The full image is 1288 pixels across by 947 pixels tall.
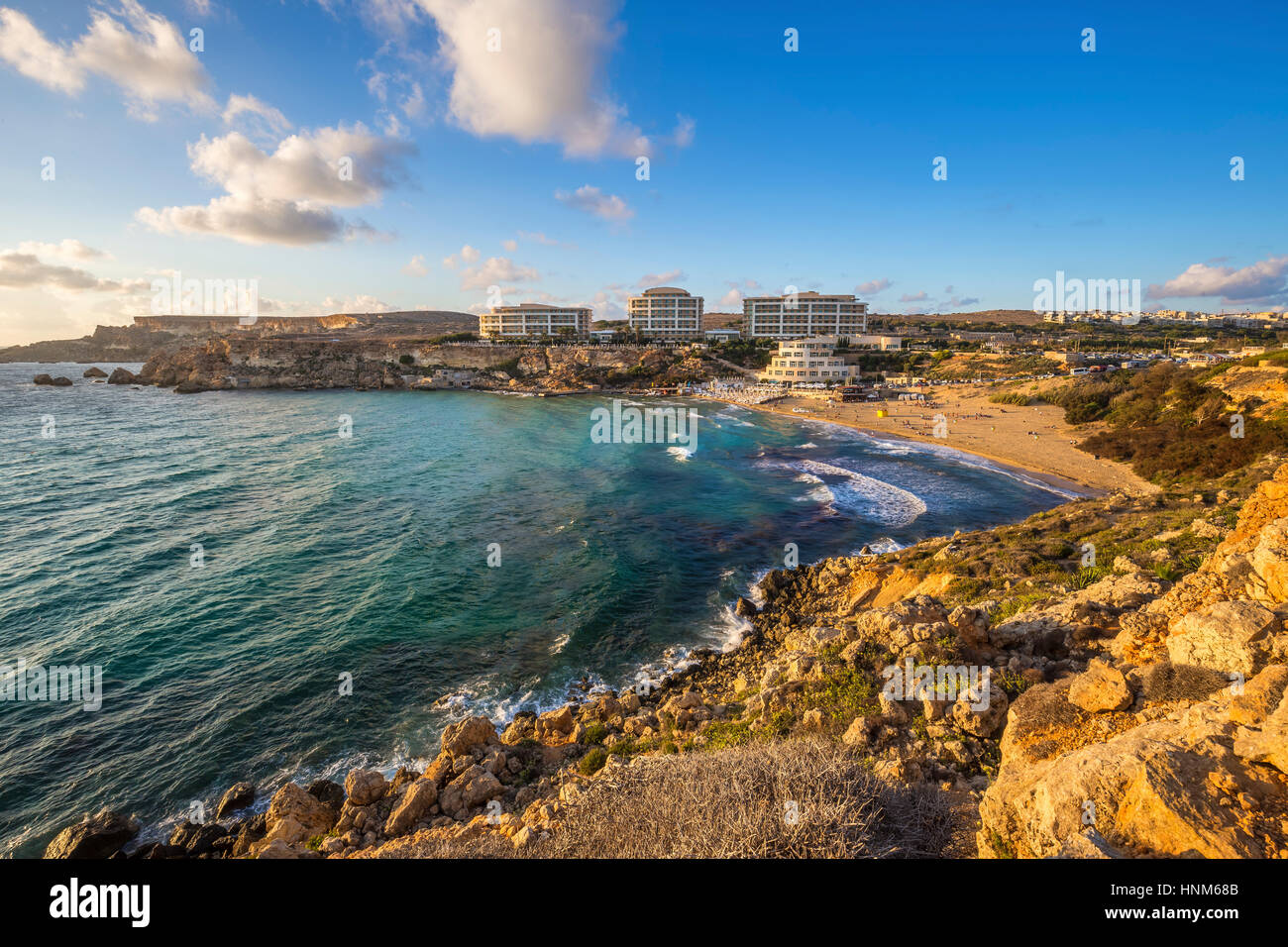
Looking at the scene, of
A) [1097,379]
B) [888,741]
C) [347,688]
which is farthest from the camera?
[1097,379]

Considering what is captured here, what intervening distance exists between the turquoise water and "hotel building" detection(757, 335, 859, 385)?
43246mm

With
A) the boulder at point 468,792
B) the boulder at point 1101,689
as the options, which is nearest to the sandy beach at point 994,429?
the boulder at point 1101,689

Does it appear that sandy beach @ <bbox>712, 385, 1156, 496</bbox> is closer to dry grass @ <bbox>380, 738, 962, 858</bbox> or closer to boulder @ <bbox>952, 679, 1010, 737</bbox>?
boulder @ <bbox>952, 679, 1010, 737</bbox>

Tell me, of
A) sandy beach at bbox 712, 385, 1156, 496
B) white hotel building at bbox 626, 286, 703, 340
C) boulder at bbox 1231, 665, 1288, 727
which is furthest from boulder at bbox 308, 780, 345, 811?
white hotel building at bbox 626, 286, 703, 340

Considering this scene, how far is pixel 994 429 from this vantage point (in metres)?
50.2

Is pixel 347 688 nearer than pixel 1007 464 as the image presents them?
Yes

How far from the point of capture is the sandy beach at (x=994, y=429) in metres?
34.6

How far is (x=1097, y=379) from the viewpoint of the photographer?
200 feet

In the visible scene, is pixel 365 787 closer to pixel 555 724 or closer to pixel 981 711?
pixel 555 724

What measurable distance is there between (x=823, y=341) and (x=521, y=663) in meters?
90.1

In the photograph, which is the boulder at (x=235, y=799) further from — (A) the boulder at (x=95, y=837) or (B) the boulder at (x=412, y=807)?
(B) the boulder at (x=412, y=807)

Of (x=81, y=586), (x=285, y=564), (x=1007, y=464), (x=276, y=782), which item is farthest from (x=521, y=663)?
(x=1007, y=464)

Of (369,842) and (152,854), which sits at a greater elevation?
(369,842)
